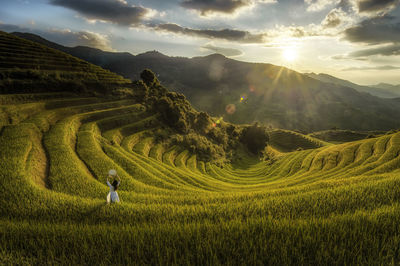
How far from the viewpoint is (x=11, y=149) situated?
14.3 meters

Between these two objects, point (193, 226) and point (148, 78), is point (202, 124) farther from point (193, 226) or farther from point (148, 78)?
point (193, 226)

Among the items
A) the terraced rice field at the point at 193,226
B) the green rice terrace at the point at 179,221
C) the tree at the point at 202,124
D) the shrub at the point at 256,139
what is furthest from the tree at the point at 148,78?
the terraced rice field at the point at 193,226

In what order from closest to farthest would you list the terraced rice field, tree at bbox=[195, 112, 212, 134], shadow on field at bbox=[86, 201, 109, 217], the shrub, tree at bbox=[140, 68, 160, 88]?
1. the terraced rice field
2. shadow on field at bbox=[86, 201, 109, 217]
3. tree at bbox=[195, 112, 212, 134]
4. tree at bbox=[140, 68, 160, 88]
5. the shrub

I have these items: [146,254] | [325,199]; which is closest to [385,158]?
[325,199]

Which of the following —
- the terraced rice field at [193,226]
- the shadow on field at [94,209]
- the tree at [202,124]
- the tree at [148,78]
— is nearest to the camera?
the terraced rice field at [193,226]

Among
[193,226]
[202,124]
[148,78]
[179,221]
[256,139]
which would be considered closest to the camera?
[193,226]

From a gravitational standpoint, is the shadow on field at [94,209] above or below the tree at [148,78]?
below

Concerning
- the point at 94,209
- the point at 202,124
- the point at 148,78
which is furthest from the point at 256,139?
the point at 94,209

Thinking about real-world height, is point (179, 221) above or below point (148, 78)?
below

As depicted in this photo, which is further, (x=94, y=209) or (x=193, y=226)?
(x=94, y=209)

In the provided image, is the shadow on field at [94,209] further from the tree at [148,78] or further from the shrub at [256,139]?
the shrub at [256,139]

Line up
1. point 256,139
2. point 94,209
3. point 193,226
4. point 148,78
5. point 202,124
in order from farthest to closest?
1. point 256,139
2. point 148,78
3. point 202,124
4. point 94,209
5. point 193,226

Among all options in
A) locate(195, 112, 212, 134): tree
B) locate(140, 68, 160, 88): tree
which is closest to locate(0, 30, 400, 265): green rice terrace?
locate(195, 112, 212, 134): tree

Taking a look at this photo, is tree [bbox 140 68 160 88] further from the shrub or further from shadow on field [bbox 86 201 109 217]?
shadow on field [bbox 86 201 109 217]
